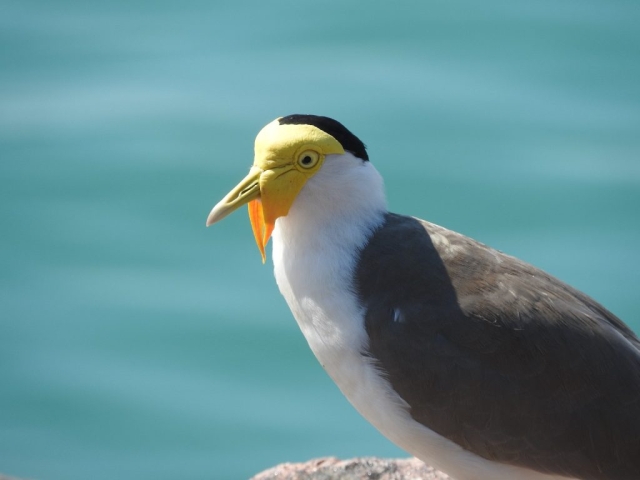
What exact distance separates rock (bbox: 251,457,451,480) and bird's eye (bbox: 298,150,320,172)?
124 cm

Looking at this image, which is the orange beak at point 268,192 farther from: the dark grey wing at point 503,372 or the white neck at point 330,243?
the dark grey wing at point 503,372

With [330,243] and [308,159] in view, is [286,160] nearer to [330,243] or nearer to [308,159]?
[308,159]

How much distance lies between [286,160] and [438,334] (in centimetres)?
73

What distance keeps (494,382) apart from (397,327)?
350 mm

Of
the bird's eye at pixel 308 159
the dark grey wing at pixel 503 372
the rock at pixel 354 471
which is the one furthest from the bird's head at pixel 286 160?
the rock at pixel 354 471

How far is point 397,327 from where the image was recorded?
12.2 feet

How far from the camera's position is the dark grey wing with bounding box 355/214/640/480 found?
3.70m

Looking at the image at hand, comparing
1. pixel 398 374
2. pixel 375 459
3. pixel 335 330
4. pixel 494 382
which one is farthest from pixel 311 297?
pixel 375 459

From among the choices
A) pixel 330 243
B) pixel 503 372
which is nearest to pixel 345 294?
pixel 330 243

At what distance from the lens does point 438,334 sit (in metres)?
3.71

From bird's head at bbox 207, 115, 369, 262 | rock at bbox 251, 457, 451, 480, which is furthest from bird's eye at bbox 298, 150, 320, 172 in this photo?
rock at bbox 251, 457, 451, 480

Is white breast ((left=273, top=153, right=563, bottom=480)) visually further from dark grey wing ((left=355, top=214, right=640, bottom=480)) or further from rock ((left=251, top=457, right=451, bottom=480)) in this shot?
rock ((left=251, top=457, right=451, bottom=480))

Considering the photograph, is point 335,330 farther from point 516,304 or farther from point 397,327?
point 516,304

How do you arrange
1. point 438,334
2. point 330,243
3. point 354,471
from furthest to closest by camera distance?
point 354,471
point 330,243
point 438,334
